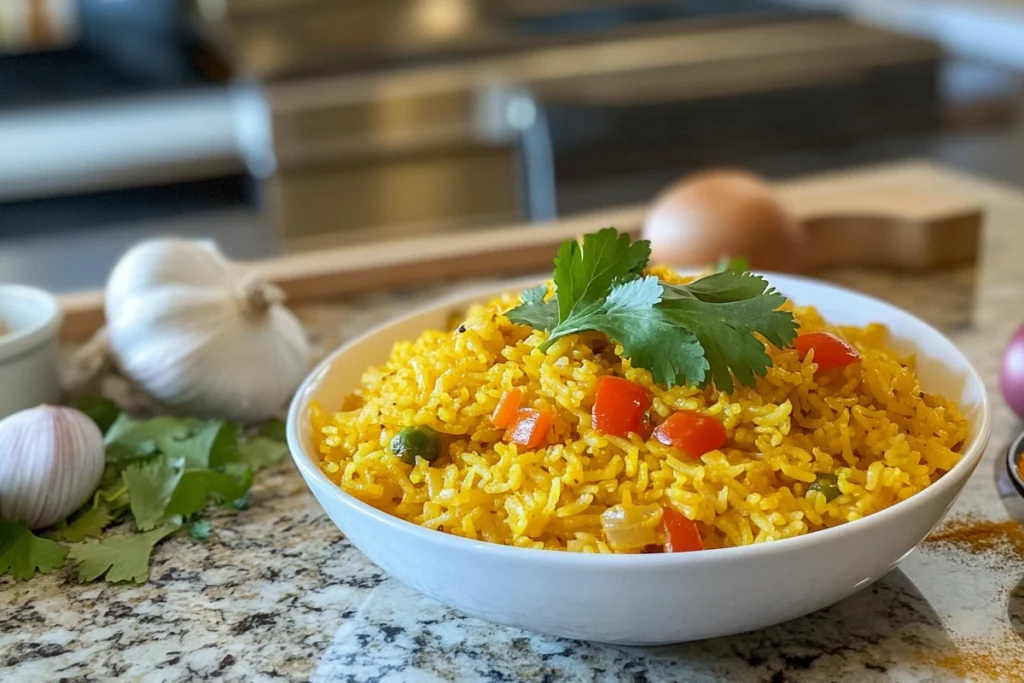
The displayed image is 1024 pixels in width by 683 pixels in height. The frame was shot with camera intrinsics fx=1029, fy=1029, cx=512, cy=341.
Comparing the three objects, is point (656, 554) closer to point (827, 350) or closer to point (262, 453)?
point (827, 350)

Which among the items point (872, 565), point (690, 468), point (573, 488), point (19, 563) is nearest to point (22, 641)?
point (19, 563)

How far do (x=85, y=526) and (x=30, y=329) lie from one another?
282 mm

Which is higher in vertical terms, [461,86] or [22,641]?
[461,86]

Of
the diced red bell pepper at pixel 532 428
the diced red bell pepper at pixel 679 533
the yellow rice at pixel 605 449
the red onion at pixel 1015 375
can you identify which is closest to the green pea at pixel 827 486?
the yellow rice at pixel 605 449

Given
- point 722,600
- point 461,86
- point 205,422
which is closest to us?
point 722,600

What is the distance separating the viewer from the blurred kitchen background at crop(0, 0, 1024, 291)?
9.18ft

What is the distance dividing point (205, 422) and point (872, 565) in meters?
0.83

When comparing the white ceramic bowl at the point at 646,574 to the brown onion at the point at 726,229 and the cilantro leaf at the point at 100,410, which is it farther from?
the brown onion at the point at 726,229

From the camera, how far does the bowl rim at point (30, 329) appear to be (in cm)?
121

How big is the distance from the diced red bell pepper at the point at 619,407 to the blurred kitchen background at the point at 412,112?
193 centimetres

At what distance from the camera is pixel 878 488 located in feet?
2.82

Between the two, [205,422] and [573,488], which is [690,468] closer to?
[573,488]

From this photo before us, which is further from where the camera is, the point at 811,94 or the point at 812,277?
the point at 811,94

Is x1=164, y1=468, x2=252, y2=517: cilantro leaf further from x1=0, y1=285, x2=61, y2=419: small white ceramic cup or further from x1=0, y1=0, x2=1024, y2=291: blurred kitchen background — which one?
x1=0, y1=0, x2=1024, y2=291: blurred kitchen background
